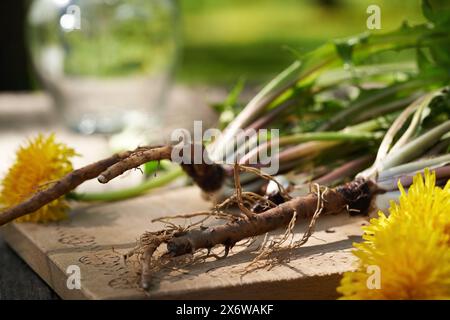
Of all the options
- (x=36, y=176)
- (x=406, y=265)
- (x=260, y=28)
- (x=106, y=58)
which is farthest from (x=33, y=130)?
(x=260, y=28)

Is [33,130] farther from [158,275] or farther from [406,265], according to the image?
[406,265]

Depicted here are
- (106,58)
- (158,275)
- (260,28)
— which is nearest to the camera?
(158,275)

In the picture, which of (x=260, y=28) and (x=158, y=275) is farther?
(x=260, y=28)

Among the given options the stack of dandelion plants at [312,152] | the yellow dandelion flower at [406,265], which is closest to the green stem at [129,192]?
the stack of dandelion plants at [312,152]

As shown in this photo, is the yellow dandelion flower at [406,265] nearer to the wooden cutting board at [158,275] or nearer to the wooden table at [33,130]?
the wooden cutting board at [158,275]

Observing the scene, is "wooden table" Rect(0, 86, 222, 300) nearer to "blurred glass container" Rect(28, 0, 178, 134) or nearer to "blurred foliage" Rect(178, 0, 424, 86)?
"blurred glass container" Rect(28, 0, 178, 134)

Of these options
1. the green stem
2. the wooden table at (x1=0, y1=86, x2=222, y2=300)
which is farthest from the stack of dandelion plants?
the wooden table at (x1=0, y1=86, x2=222, y2=300)

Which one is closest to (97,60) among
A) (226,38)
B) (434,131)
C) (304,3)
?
(434,131)
